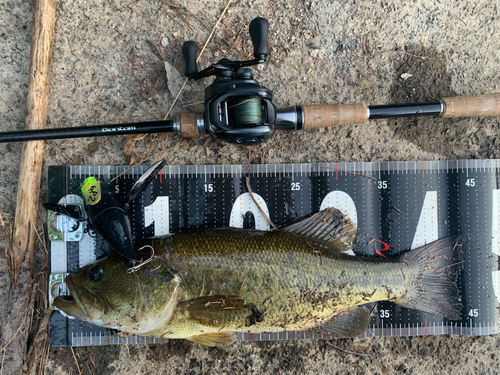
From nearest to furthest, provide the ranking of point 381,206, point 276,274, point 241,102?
1. point 241,102
2. point 276,274
3. point 381,206

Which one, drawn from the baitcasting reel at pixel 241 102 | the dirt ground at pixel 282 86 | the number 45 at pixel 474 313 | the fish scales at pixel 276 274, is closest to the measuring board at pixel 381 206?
the number 45 at pixel 474 313

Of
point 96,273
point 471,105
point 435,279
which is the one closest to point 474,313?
point 435,279

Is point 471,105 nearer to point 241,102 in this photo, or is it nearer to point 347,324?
point 241,102

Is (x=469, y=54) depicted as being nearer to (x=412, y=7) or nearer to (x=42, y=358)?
(x=412, y=7)

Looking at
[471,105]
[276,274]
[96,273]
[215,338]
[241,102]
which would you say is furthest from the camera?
[471,105]

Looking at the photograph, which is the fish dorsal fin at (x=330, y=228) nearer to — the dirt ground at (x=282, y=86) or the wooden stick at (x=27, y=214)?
the dirt ground at (x=282, y=86)

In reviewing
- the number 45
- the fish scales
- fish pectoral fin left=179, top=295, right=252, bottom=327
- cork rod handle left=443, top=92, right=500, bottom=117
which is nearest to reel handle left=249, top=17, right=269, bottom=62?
the fish scales

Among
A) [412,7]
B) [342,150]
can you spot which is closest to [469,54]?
[412,7]
